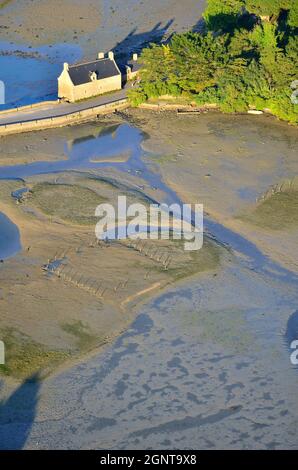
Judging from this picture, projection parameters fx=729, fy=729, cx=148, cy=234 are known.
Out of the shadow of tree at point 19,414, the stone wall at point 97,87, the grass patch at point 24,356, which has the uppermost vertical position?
the stone wall at point 97,87

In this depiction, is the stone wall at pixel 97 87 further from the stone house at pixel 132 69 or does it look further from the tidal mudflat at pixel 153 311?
the tidal mudflat at pixel 153 311

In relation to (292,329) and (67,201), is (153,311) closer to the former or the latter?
(292,329)

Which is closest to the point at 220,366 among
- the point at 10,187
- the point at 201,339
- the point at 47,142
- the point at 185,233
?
the point at 201,339

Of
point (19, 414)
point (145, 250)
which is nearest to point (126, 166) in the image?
point (145, 250)

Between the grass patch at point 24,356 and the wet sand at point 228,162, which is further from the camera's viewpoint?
the wet sand at point 228,162

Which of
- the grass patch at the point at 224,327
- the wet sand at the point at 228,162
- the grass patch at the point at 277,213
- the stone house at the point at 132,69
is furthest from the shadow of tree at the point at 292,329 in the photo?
the stone house at the point at 132,69

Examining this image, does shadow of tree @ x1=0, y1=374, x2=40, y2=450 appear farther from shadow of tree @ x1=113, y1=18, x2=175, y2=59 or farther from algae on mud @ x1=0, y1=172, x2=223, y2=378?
shadow of tree @ x1=113, y1=18, x2=175, y2=59
